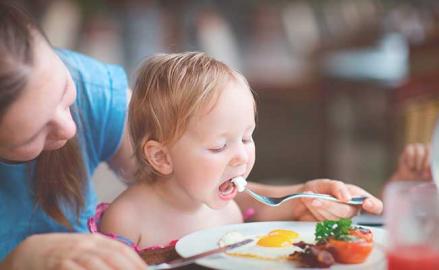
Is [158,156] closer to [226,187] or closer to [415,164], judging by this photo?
[226,187]

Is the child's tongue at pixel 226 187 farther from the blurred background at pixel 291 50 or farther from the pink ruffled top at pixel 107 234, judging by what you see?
the blurred background at pixel 291 50

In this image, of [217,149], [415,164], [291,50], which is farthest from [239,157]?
[291,50]

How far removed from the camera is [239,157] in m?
0.99

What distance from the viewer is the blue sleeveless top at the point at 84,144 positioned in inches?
50.5

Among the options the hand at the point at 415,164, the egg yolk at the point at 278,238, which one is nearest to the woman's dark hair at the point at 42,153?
the egg yolk at the point at 278,238

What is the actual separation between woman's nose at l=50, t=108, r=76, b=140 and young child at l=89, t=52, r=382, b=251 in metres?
0.13

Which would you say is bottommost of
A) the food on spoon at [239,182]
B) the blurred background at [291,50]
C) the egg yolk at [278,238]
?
the blurred background at [291,50]

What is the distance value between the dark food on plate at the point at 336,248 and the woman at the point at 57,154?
18cm

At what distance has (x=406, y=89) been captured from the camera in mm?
2682

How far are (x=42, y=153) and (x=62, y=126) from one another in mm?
231

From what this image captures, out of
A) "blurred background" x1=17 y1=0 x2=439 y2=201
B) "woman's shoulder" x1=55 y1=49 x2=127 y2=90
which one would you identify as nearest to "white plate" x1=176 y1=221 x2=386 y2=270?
"woman's shoulder" x1=55 y1=49 x2=127 y2=90

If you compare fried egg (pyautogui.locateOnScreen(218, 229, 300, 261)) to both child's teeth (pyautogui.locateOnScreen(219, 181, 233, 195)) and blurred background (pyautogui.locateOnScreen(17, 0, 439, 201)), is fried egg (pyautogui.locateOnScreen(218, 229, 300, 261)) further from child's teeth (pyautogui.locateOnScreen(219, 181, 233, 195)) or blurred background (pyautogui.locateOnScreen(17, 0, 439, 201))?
blurred background (pyautogui.locateOnScreen(17, 0, 439, 201))

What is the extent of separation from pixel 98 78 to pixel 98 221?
416mm

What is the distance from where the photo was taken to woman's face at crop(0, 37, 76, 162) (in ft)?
2.86
